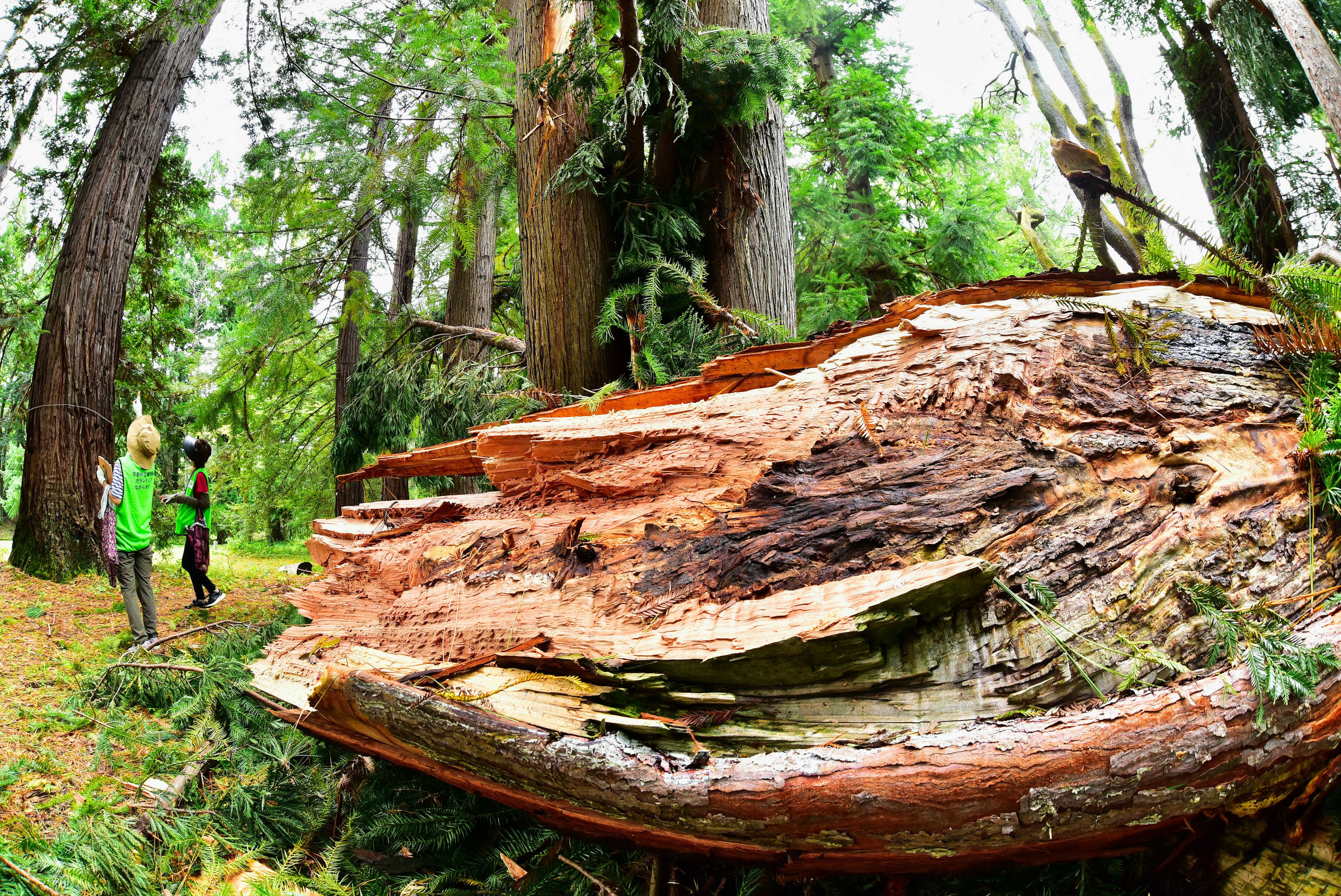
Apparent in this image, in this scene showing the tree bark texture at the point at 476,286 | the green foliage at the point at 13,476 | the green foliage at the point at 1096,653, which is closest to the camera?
the green foliage at the point at 1096,653

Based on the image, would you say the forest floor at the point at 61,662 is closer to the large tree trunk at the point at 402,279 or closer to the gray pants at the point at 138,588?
the gray pants at the point at 138,588

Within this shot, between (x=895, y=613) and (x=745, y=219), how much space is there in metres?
2.95

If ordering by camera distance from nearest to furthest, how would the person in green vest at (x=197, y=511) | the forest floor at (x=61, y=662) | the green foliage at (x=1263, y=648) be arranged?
1. the green foliage at (x=1263, y=648)
2. the forest floor at (x=61, y=662)
3. the person in green vest at (x=197, y=511)

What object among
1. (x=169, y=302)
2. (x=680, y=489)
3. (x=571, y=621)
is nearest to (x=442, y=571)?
(x=571, y=621)

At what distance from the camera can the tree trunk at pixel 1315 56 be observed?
16.8 ft

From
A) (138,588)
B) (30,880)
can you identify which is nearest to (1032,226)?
(30,880)

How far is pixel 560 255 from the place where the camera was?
388 cm

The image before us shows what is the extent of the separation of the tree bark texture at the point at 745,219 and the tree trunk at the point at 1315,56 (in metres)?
4.39

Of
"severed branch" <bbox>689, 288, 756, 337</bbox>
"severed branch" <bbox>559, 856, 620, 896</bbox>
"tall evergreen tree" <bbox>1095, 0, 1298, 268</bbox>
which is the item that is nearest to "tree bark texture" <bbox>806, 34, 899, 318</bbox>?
"tall evergreen tree" <bbox>1095, 0, 1298, 268</bbox>

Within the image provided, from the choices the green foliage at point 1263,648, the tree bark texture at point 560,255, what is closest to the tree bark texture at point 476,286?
the tree bark texture at point 560,255

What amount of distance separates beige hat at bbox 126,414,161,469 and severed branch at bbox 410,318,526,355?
2.06 m

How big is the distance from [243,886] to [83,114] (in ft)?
33.2

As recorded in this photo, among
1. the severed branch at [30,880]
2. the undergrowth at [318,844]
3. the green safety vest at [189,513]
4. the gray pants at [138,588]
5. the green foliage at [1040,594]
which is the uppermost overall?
the green safety vest at [189,513]

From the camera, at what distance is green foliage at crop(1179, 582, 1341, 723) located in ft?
4.58
